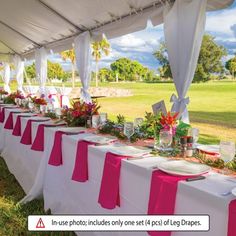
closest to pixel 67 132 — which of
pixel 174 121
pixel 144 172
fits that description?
pixel 174 121

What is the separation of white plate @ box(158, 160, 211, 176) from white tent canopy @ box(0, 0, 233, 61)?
2.05 metres

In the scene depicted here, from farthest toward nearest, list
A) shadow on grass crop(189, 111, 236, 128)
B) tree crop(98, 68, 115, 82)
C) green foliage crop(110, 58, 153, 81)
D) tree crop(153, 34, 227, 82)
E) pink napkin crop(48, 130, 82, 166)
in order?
1. green foliage crop(110, 58, 153, 81)
2. tree crop(98, 68, 115, 82)
3. tree crop(153, 34, 227, 82)
4. shadow on grass crop(189, 111, 236, 128)
5. pink napkin crop(48, 130, 82, 166)

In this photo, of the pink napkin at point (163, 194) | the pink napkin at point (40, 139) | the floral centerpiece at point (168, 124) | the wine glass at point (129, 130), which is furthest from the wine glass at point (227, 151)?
the pink napkin at point (40, 139)

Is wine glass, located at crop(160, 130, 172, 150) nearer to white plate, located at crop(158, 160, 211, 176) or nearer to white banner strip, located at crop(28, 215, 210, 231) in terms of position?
white plate, located at crop(158, 160, 211, 176)

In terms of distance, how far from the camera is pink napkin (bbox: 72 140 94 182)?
2.39 metres

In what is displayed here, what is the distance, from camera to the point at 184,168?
1642 mm

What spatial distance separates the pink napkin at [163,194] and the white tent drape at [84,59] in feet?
14.5

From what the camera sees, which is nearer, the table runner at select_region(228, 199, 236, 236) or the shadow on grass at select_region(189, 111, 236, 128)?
the table runner at select_region(228, 199, 236, 236)

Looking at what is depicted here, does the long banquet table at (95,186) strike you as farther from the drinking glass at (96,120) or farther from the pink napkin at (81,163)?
the drinking glass at (96,120)

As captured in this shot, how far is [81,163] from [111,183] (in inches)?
19.6

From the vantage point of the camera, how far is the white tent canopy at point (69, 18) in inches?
153

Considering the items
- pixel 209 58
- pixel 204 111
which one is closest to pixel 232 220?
pixel 204 111

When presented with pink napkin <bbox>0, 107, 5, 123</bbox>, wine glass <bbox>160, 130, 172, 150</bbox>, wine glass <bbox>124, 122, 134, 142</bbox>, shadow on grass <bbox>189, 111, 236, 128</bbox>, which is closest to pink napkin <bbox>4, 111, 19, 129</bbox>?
pink napkin <bbox>0, 107, 5, 123</bbox>

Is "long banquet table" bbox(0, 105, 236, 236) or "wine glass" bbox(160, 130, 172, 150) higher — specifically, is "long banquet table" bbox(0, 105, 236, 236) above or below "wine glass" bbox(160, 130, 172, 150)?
below
